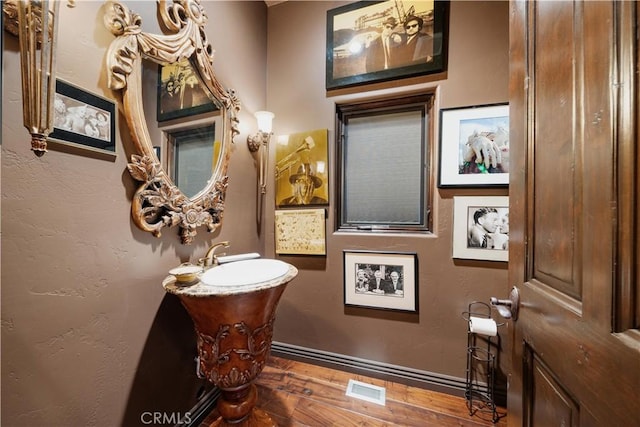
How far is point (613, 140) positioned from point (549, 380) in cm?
57

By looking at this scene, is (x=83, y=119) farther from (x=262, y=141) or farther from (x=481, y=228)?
(x=481, y=228)

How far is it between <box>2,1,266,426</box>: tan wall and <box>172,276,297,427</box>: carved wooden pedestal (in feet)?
0.70

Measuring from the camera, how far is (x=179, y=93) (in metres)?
1.19

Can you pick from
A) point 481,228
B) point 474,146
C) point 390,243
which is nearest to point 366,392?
point 390,243

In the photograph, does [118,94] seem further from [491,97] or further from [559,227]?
[491,97]

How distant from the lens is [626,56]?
36cm

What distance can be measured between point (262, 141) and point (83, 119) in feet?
3.48

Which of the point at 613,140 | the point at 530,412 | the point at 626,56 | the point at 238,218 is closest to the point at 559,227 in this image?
the point at 613,140

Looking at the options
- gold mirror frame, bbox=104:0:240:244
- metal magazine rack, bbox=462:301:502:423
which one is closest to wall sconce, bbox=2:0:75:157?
gold mirror frame, bbox=104:0:240:244

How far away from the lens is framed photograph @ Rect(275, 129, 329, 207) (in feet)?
5.78

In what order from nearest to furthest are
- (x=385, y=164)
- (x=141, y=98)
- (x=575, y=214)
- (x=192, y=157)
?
(x=575, y=214), (x=141, y=98), (x=192, y=157), (x=385, y=164)

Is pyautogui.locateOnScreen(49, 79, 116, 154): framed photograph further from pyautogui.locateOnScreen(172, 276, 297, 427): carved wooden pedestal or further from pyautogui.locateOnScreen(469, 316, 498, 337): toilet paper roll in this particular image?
pyautogui.locateOnScreen(469, 316, 498, 337): toilet paper roll

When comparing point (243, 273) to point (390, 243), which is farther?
point (390, 243)

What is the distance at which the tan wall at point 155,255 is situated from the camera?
69 cm
